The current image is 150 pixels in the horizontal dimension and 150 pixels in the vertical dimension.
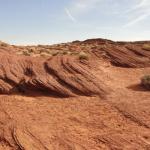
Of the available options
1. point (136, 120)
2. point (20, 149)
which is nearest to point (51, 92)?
point (136, 120)

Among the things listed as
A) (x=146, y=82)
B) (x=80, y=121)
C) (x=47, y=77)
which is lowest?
(x=80, y=121)

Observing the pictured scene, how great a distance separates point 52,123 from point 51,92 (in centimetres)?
438

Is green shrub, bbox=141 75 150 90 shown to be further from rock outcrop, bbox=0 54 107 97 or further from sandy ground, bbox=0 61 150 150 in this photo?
rock outcrop, bbox=0 54 107 97

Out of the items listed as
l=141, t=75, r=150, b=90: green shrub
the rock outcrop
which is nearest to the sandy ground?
l=141, t=75, r=150, b=90: green shrub

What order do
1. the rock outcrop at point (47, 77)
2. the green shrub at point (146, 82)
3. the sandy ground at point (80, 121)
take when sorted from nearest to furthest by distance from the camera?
the sandy ground at point (80, 121), the rock outcrop at point (47, 77), the green shrub at point (146, 82)

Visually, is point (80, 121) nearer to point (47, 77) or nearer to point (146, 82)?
point (47, 77)

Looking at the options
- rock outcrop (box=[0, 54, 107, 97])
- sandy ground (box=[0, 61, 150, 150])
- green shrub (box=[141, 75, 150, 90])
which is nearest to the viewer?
sandy ground (box=[0, 61, 150, 150])

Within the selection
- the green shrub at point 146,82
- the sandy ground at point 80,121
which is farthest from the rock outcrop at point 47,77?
the green shrub at point 146,82

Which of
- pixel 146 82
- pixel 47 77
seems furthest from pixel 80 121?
pixel 146 82

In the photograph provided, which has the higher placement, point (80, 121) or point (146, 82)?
point (146, 82)

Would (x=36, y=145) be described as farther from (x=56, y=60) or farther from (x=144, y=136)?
(x=56, y=60)

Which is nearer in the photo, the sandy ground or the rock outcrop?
the sandy ground

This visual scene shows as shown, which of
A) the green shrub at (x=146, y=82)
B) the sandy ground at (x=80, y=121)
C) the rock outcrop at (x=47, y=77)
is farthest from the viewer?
the green shrub at (x=146, y=82)

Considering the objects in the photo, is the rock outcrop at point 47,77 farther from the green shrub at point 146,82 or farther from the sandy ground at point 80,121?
the green shrub at point 146,82
